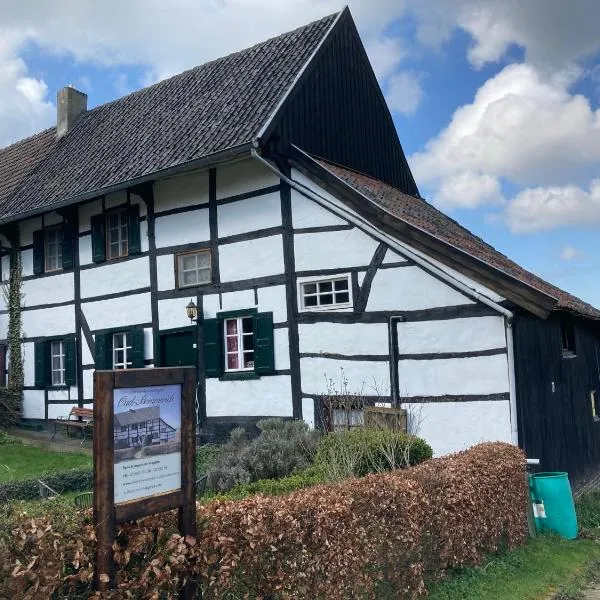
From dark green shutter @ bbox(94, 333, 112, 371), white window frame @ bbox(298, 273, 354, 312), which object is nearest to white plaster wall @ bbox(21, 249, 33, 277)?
dark green shutter @ bbox(94, 333, 112, 371)

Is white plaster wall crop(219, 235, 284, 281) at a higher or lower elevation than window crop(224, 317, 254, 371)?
higher

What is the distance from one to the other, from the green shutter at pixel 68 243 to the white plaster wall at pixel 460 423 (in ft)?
30.1

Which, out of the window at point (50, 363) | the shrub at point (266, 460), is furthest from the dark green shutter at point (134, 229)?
the shrub at point (266, 460)

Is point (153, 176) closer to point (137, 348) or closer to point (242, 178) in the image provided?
point (242, 178)

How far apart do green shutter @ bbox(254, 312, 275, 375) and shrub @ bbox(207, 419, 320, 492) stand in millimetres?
1965

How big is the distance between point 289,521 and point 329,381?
708cm

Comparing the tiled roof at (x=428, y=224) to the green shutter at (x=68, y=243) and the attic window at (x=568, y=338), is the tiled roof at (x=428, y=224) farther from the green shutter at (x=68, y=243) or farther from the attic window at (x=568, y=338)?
the green shutter at (x=68, y=243)

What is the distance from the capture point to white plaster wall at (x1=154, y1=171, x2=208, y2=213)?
44.4 ft

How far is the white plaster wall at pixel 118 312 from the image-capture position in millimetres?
14312

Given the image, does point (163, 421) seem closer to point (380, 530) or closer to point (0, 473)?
point (380, 530)

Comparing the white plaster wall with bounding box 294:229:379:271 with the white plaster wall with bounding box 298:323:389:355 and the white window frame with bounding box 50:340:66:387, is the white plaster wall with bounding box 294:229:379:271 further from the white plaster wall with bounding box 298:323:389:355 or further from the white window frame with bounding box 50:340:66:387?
the white window frame with bounding box 50:340:66:387

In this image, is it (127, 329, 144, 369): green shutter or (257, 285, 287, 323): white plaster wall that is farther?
(127, 329, 144, 369): green shutter

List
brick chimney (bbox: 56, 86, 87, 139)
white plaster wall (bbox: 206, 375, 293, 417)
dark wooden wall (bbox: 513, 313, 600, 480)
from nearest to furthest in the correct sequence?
dark wooden wall (bbox: 513, 313, 600, 480), white plaster wall (bbox: 206, 375, 293, 417), brick chimney (bbox: 56, 86, 87, 139)

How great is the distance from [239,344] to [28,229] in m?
7.50
